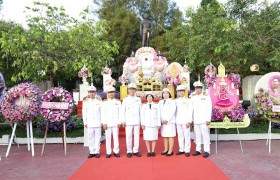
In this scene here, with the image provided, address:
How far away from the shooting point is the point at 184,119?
25.7ft

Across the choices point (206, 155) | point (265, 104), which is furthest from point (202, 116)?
point (265, 104)

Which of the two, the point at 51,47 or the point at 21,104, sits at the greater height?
the point at 51,47

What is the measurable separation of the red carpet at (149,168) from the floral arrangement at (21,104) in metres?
2.00

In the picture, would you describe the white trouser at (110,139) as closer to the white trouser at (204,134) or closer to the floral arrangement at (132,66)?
the white trouser at (204,134)

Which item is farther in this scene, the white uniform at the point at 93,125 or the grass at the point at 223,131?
the grass at the point at 223,131

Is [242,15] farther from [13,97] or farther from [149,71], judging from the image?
[13,97]

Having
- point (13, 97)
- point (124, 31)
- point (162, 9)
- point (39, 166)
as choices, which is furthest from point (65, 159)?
point (162, 9)

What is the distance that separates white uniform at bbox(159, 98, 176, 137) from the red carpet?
1.78ft

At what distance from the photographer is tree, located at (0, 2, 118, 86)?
14.7 meters

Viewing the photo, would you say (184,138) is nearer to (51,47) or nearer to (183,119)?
(183,119)

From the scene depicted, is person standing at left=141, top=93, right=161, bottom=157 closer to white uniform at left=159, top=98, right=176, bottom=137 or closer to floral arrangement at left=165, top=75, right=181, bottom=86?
white uniform at left=159, top=98, right=176, bottom=137

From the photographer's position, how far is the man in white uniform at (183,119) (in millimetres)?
Answer: 7758

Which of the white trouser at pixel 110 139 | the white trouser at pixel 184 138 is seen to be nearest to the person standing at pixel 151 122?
the white trouser at pixel 184 138

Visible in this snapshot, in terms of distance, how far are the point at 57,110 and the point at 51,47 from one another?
7.81 metres
